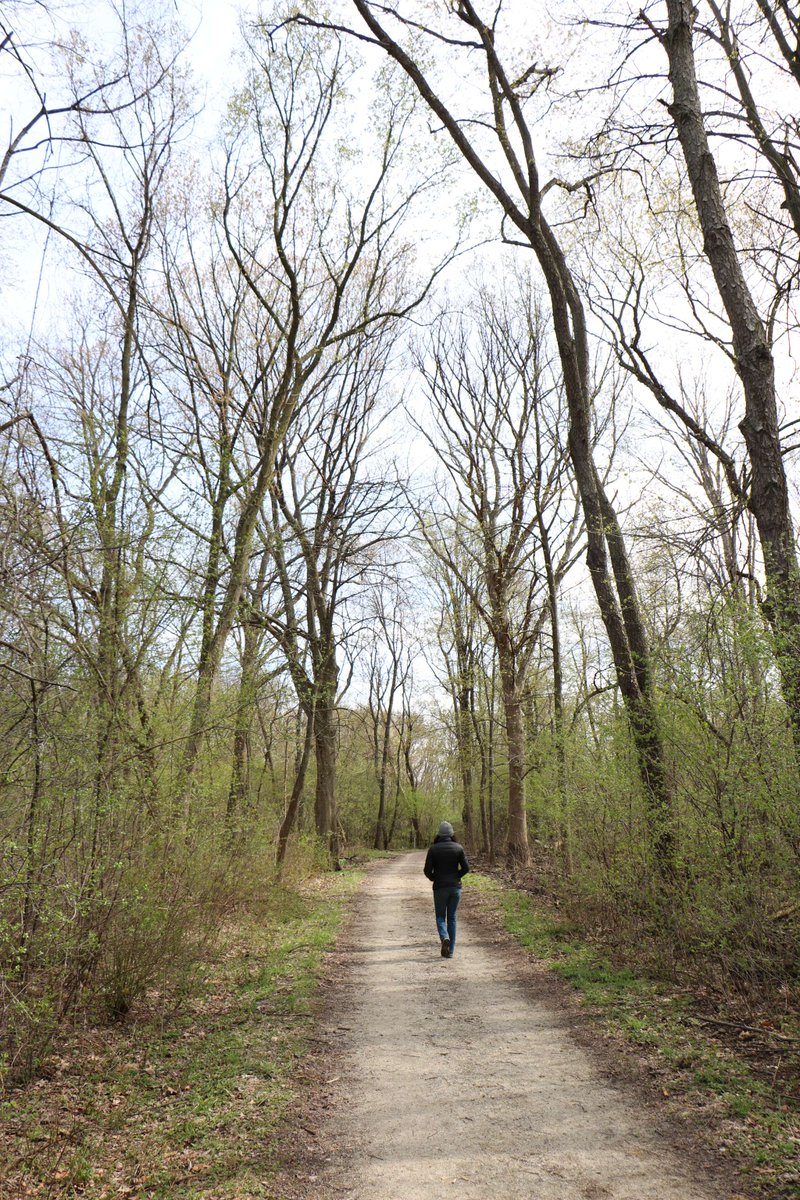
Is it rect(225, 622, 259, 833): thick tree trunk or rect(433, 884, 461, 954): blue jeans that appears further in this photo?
rect(433, 884, 461, 954): blue jeans

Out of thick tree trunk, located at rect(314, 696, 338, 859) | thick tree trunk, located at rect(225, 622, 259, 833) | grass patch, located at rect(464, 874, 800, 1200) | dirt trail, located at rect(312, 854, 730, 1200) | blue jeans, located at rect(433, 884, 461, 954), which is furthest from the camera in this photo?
thick tree trunk, located at rect(314, 696, 338, 859)

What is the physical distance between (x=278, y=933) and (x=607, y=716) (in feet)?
18.4

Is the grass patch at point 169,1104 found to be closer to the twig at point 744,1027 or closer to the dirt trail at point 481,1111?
the dirt trail at point 481,1111

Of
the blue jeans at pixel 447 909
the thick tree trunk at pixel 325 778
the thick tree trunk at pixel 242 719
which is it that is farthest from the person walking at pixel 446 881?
the thick tree trunk at pixel 325 778

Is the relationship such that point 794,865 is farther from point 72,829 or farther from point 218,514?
point 218,514

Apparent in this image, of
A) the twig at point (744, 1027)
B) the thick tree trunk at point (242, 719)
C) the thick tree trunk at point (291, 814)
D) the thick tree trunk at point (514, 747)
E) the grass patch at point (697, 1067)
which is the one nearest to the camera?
the grass patch at point (697, 1067)

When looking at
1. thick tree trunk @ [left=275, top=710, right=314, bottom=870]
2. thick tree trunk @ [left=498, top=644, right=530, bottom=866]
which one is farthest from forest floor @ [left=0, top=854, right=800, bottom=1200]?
thick tree trunk @ [left=498, top=644, right=530, bottom=866]

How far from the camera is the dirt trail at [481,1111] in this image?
349 centimetres

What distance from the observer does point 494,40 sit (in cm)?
855

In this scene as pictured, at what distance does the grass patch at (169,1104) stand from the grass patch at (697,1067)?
8.22ft

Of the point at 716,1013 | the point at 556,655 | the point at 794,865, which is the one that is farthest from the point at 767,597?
the point at 556,655

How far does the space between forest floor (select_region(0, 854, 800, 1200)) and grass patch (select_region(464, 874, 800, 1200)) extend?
0.02 meters

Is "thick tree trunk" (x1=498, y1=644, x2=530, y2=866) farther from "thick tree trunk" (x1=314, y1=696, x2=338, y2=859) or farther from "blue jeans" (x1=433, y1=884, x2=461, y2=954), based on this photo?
"blue jeans" (x1=433, y1=884, x2=461, y2=954)

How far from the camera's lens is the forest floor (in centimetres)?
354
